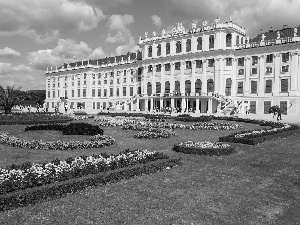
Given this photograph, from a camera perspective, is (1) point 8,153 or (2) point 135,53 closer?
(1) point 8,153

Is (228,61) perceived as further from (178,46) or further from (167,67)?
(167,67)

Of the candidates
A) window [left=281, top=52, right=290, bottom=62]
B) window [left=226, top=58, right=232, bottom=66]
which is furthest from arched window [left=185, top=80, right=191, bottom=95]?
window [left=281, top=52, right=290, bottom=62]

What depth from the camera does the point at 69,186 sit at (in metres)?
9.34

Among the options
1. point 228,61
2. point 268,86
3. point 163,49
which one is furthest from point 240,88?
point 163,49

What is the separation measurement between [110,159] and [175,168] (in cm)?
285

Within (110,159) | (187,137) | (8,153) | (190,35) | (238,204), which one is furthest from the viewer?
(190,35)

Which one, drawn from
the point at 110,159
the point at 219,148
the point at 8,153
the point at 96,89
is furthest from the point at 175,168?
the point at 96,89

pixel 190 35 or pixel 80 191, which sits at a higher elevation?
pixel 190 35

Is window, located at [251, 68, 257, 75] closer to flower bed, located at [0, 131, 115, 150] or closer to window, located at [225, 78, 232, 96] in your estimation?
window, located at [225, 78, 232, 96]

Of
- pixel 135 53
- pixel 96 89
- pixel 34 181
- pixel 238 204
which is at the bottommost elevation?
pixel 238 204

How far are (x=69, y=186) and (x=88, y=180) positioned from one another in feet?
2.38

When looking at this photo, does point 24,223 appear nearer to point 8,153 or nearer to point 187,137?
point 8,153

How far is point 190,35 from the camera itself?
68.3 metres

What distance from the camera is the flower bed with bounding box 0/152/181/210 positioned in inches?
318
